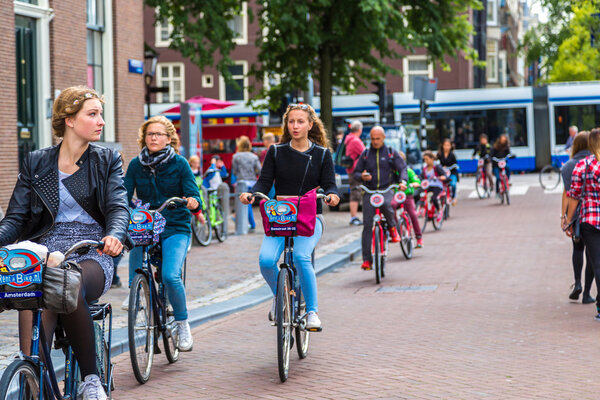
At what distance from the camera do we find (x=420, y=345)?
288 inches

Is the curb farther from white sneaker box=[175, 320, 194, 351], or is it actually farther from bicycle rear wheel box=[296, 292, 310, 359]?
bicycle rear wheel box=[296, 292, 310, 359]

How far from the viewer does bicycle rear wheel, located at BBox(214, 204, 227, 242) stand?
52.5 feet

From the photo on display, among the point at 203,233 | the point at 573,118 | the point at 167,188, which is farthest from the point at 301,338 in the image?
the point at 573,118

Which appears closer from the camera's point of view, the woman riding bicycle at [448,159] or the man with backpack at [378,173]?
the man with backpack at [378,173]

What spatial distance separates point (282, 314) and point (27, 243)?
2.49 meters

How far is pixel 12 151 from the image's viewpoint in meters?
14.6

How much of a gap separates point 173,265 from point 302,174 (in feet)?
3.55

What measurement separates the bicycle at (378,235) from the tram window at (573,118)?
2498 centimetres

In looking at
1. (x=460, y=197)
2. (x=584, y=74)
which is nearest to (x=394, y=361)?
(x=460, y=197)

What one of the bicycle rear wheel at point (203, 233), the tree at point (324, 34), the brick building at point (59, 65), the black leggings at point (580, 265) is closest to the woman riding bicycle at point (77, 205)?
the black leggings at point (580, 265)

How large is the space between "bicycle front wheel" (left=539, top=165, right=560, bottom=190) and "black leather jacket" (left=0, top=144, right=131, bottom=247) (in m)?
24.2

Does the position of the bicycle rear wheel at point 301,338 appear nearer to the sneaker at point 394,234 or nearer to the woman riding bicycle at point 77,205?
the woman riding bicycle at point 77,205

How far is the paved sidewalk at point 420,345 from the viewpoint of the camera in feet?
19.3

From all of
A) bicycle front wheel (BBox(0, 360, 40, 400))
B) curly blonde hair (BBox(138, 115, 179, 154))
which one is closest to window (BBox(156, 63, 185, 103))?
curly blonde hair (BBox(138, 115, 179, 154))
